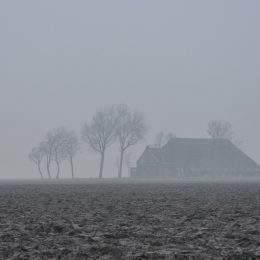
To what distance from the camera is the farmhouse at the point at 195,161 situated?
450ft

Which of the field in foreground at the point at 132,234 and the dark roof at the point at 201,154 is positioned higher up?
the dark roof at the point at 201,154

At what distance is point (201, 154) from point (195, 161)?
2.99 m

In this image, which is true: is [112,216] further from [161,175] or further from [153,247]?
[161,175]

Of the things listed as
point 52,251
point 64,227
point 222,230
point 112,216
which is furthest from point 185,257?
point 112,216

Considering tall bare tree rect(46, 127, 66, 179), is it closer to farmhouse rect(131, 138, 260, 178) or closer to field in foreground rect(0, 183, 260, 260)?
farmhouse rect(131, 138, 260, 178)

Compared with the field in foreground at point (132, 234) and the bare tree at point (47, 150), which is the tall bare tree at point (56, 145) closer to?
the bare tree at point (47, 150)

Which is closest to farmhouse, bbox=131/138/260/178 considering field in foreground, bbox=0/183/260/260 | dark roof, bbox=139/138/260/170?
dark roof, bbox=139/138/260/170

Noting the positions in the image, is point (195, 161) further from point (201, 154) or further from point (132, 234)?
point (132, 234)

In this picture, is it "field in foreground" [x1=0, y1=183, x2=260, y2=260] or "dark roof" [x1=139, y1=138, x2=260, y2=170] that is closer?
"field in foreground" [x1=0, y1=183, x2=260, y2=260]

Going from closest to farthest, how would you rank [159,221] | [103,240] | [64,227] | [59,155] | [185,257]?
[185,257] → [103,240] → [64,227] → [159,221] → [59,155]

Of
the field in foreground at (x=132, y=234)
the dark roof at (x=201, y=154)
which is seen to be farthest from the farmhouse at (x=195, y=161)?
the field in foreground at (x=132, y=234)

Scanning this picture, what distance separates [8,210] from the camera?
18.6 m

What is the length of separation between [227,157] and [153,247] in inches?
5316

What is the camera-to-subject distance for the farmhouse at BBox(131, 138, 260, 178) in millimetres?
137250
